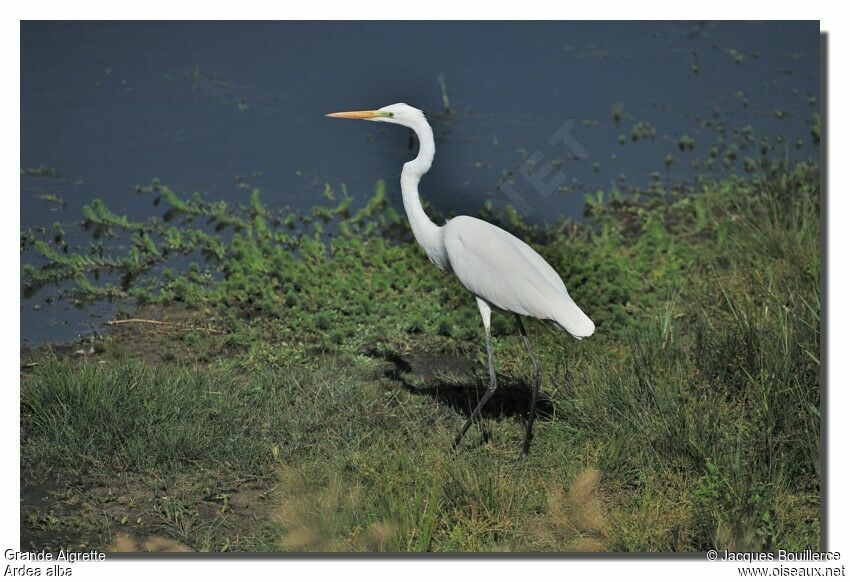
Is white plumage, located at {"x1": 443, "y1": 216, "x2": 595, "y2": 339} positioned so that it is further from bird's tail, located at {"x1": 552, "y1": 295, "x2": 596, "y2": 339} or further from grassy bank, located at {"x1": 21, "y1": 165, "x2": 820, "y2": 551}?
grassy bank, located at {"x1": 21, "y1": 165, "x2": 820, "y2": 551}

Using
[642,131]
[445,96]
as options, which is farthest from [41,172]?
[642,131]

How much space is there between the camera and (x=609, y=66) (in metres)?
7.96

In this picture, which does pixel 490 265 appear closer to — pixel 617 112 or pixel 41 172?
pixel 41 172

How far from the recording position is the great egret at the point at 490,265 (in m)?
4.27

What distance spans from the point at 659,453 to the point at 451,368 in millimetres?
1410

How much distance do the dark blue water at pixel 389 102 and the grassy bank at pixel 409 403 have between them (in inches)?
21.9

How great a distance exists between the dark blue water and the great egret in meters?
1.45

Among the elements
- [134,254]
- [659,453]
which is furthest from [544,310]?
[134,254]

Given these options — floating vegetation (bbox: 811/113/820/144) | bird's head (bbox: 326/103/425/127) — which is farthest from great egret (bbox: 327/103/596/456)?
floating vegetation (bbox: 811/113/820/144)

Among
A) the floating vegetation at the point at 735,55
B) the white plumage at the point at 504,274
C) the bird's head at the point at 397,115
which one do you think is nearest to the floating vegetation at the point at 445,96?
the floating vegetation at the point at 735,55

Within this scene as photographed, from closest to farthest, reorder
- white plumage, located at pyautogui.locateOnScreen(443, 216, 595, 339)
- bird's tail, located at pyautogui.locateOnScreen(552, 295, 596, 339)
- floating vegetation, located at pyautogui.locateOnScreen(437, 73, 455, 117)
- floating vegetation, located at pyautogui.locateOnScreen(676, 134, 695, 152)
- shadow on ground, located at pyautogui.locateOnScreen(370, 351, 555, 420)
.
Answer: bird's tail, located at pyautogui.locateOnScreen(552, 295, 596, 339), white plumage, located at pyautogui.locateOnScreen(443, 216, 595, 339), shadow on ground, located at pyautogui.locateOnScreen(370, 351, 555, 420), floating vegetation, located at pyautogui.locateOnScreen(437, 73, 455, 117), floating vegetation, located at pyautogui.locateOnScreen(676, 134, 695, 152)

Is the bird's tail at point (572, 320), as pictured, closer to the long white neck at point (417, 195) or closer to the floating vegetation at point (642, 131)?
the long white neck at point (417, 195)

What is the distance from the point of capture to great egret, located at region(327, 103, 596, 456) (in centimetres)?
427

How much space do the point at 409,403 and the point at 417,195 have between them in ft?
3.03
